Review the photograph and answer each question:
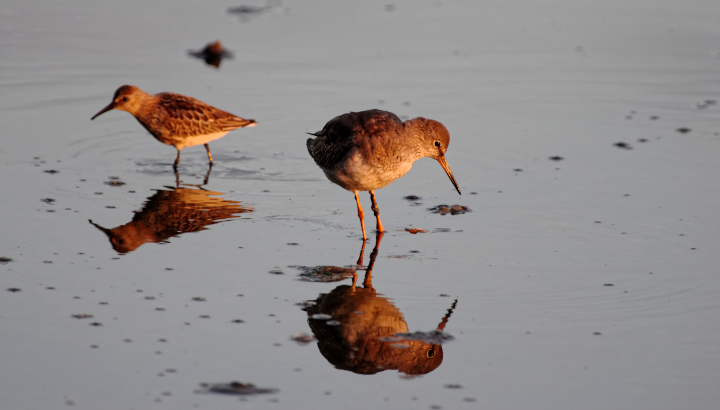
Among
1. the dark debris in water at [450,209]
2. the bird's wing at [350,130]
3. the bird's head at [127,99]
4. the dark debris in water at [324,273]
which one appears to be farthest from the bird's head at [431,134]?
the bird's head at [127,99]

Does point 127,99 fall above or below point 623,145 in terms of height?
above

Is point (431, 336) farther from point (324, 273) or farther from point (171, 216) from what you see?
point (171, 216)

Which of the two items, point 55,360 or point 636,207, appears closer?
point 55,360

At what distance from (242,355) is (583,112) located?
24.0 feet

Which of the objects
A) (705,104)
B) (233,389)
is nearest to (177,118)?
(233,389)

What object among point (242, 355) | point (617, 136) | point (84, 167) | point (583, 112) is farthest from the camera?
point (583, 112)

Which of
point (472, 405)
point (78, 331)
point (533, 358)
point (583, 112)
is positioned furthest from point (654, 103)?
point (78, 331)

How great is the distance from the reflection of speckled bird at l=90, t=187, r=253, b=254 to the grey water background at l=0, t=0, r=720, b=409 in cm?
13

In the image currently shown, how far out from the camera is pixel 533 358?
5133 mm

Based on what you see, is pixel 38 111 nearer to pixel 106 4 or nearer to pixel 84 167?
pixel 84 167

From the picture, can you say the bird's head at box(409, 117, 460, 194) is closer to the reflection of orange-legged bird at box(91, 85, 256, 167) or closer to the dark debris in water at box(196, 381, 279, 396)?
the reflection of orange-legged bird at box(91, 85, 256, 167)

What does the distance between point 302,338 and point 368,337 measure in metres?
0.43

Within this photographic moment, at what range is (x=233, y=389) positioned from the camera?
15.2ft

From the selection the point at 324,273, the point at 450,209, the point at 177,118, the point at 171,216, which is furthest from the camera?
the point at 177,118
